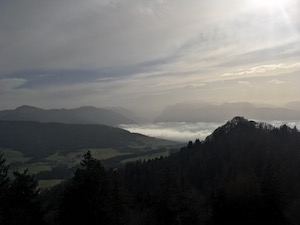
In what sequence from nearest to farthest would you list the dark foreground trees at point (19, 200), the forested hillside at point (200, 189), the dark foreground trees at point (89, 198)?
the dark foreground trees at point (19, 200)
the dark foreground trees at point (89, 198)
the forested hillside at point (200, 189)

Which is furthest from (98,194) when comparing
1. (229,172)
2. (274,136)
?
(274,136)

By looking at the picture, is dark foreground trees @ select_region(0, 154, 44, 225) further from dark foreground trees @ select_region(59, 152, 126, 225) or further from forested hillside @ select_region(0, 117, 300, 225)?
dark foreground trees @ select_region(59, 152, 126, 225)

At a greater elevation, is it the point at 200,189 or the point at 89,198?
the point at 89,198

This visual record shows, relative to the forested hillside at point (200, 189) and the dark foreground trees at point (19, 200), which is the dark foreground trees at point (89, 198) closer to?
the forested hillside at point (200, 189)

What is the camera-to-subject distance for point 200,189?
4796 inches

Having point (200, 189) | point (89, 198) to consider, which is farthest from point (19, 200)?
point (200, 189)

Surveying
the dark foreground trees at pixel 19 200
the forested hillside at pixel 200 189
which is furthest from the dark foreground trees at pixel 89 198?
the dark foreground trees at pixel 19 200

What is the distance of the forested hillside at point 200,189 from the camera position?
145 feet

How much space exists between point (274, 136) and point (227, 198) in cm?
7841

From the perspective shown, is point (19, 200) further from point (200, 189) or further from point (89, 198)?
point (200, 189)

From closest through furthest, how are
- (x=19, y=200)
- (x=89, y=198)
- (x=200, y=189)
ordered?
(x=89, y=198)
(x=19, y=200)
(x=200, y=189)

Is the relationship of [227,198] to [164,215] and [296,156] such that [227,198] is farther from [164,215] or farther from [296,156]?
[296,156]

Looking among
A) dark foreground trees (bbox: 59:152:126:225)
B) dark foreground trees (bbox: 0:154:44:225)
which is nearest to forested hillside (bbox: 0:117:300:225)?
dark foreground trees (bbox: 59:152:126:225)

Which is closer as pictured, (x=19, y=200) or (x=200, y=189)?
(x=19, y=200)
